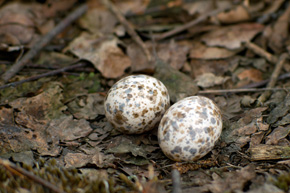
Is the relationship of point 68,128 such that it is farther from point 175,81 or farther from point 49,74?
point 175,81

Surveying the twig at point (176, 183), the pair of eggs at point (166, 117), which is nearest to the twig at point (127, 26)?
the pair of eggs at point (166, 117)

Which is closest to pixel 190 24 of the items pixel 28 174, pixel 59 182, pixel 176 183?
pixel 176 183

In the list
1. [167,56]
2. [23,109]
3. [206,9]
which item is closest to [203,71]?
[167,56]

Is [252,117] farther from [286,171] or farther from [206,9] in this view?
[206,9]

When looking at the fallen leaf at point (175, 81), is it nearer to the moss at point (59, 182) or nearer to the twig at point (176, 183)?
the twig at point (176, 183)

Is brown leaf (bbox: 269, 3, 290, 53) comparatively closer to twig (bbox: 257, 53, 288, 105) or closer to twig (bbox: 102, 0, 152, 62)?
twig (bbox: 257, 53, 288, 105)

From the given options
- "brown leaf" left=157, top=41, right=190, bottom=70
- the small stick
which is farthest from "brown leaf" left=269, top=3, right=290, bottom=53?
"brown leaf" left=157, top=41, right=190, bottom=70
